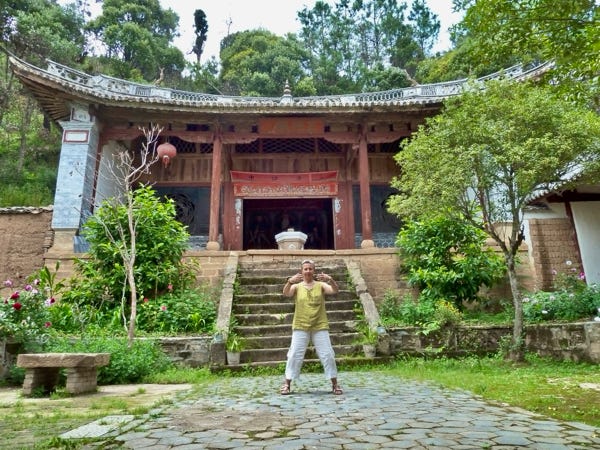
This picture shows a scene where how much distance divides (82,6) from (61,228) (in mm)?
26198

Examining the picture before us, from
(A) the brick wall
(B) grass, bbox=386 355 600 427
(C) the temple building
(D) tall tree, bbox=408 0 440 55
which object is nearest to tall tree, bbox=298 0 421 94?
(D) tall tree, bbox=408 0 440 55

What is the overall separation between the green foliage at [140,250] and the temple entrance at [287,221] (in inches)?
278

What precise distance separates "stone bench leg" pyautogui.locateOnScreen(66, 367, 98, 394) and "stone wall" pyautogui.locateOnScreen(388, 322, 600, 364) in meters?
4.26

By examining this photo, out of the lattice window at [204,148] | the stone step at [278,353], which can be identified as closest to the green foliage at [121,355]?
the stone step at [278,353]

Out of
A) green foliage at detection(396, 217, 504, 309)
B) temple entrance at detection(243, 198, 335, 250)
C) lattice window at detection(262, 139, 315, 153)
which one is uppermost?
lattice window at detection(262, 139, 315, 153)

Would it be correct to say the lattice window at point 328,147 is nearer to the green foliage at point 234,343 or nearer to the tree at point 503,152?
the tree at point 503,152

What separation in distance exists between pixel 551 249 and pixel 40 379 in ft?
33.4

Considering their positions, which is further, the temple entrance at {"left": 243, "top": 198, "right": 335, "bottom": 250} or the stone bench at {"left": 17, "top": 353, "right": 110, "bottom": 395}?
the temple entrance at {"left": 243, "top": 198, "right": 335, "bottom": 250}

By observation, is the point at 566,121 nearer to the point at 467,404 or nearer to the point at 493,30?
the point at 493,30

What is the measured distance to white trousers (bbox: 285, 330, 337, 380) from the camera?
4.61m

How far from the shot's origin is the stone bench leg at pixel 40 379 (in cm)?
478

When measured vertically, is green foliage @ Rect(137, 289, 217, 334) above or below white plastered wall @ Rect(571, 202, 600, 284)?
below

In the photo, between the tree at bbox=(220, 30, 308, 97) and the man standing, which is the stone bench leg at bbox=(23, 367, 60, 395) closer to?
the man standing

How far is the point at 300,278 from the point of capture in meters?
5.01
